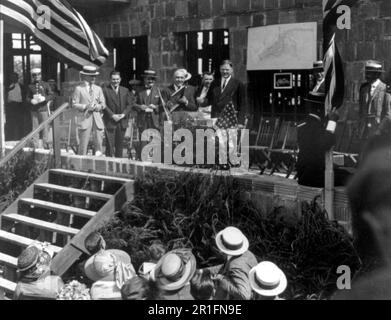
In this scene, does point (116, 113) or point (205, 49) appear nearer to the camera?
point (116, 113)

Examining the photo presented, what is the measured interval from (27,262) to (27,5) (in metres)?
3.28

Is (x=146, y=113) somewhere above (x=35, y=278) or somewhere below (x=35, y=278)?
above

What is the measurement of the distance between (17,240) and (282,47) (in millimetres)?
4375

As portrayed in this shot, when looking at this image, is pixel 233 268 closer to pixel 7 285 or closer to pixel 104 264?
pixel 104 264

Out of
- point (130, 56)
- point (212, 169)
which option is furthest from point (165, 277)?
point (130, 56)

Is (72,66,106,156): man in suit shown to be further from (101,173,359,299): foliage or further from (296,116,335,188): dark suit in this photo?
(296,116,335,188): dark suit

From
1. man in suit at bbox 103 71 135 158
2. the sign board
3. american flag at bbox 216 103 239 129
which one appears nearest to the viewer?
american flag at bbox 216 103 239 129

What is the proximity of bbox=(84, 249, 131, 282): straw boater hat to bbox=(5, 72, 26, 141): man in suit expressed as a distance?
23.2 feet

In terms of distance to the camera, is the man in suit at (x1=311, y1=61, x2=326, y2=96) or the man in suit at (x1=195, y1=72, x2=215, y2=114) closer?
the man in suit at (x1=311, y1=61, x2=326, y2=96)

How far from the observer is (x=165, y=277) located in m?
4.69

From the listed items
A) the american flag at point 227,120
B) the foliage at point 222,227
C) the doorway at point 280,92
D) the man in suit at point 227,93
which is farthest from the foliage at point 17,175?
the doorway at point 280,92

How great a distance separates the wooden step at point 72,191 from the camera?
671cm

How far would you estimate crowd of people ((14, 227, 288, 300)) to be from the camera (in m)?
4.56

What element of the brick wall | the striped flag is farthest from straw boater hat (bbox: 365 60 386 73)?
the striped flag
